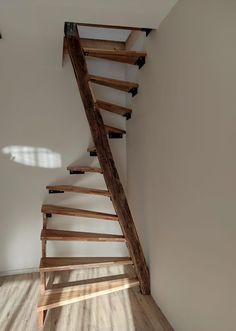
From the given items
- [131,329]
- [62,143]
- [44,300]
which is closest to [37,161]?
[62,143]

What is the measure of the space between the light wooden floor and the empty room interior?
0.01m

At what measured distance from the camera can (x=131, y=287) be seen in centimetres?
274

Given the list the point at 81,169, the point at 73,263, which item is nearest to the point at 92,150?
the point at 81,169

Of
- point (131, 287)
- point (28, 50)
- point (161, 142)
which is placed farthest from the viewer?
point (28, 50)

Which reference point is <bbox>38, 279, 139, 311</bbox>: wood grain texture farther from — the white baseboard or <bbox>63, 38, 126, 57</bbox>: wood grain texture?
<bbox>63, 38, 126, 57</bbox>: wood grain texture

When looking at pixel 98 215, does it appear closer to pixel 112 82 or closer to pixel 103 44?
pixel 112 82

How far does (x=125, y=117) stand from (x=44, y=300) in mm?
2218

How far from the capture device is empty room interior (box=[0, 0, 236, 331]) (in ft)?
4.91

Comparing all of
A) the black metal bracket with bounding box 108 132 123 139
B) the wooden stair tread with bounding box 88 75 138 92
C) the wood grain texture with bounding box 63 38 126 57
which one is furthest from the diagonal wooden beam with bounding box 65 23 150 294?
the wood grain texture with bounding box 63 38 126 57

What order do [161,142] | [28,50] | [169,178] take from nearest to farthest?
[169,178]
[161,142]
[28,50]

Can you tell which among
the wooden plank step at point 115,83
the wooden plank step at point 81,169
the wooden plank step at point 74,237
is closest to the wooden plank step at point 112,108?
the wooden plank step at point 115,83

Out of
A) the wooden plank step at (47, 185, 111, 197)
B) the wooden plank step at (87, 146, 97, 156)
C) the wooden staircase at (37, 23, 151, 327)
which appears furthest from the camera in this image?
the wooden plank step at (87, 146, 97, 156)

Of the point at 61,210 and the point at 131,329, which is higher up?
the point at 61,210

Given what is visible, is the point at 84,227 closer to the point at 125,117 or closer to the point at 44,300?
the point at 44,300
